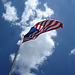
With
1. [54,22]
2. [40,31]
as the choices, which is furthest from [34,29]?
[54,22]

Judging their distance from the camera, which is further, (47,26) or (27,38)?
(47,26)

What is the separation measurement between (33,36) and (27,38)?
1201 millimetres

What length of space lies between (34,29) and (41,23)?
5.57 ft

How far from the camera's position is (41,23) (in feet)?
76.7

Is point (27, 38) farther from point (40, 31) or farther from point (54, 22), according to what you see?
point (54, 22)

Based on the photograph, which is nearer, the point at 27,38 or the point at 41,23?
the point at 27,38

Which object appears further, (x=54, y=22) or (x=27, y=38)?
(x=54, y=22)

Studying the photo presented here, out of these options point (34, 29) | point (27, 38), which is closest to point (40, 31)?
point (34, 29)

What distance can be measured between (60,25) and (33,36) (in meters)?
4.81

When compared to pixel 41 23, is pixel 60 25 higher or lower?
lower

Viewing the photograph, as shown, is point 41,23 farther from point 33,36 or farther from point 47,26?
point 33,36

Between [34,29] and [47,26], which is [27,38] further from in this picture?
[47,26]

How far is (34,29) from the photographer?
Result: 74.7 ft

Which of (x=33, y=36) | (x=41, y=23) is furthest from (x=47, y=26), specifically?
(x=33, y=36)
